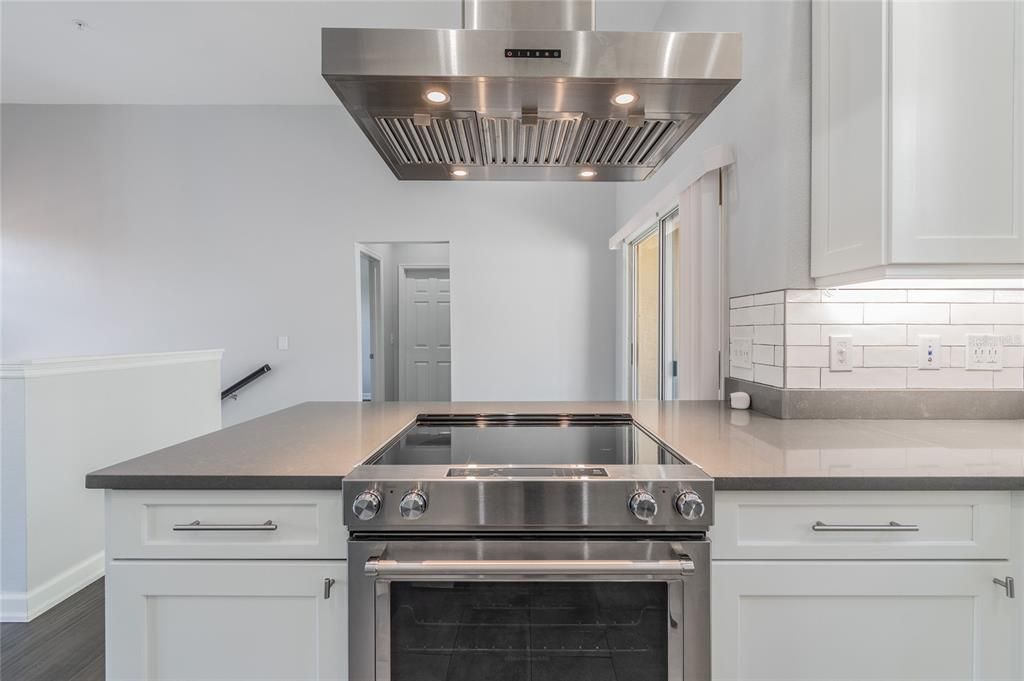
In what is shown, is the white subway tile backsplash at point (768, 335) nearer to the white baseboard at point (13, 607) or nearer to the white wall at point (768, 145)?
the white wall at point (768, 145)

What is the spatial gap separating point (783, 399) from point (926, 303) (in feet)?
1.75

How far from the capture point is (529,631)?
1.05m

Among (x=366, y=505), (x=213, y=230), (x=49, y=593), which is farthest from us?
(x=213, y=230)

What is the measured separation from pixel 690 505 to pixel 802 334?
0.98 meters

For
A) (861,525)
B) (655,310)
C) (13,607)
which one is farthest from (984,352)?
(13,607)

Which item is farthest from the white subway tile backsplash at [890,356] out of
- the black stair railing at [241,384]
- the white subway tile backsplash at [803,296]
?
the black stair railing at [241,384]

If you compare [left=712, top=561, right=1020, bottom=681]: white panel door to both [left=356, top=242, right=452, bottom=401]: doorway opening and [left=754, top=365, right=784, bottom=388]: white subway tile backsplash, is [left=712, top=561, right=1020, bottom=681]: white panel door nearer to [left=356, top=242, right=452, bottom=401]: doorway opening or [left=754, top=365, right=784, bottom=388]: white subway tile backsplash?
[left=754, top=365, right=784, bottom=388]: white subway tile backsplash

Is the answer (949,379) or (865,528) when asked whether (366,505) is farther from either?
(949,379)

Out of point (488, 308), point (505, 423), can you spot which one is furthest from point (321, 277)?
point (505, 423)

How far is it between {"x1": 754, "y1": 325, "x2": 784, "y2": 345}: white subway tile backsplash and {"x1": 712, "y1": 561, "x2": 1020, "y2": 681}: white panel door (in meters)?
0.82

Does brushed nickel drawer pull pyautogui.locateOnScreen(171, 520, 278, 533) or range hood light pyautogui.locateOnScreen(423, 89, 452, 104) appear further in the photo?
range hood light pyautogui.locateOnScreen(423, 89, 452, 104)

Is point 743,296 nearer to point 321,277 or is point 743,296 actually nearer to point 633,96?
point 633,96

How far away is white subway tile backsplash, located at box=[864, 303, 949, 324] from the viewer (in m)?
1.66

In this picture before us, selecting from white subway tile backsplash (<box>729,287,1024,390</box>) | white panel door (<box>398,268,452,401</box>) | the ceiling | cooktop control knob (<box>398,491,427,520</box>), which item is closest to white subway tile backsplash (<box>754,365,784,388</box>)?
white subway tile backsplash (<box>729,287,1024,390</box>)
